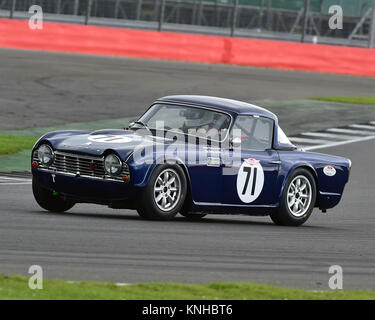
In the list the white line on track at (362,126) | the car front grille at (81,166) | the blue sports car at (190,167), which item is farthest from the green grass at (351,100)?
the car front grille at (81,166)

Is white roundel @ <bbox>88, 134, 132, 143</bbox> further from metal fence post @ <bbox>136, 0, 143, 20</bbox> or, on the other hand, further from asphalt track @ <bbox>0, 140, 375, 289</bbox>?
metal fence post @ <bbox>136, 0, 143, 20</bbox>

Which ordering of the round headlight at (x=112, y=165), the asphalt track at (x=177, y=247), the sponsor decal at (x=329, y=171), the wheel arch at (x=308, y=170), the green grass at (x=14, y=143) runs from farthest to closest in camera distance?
1. the green grass at (x=14, y=143)
2. the sponsor decal at (x=329, y=171)
3. the wheel arch at (x=308, y=170)
4. the round headlight at (x=112, y=165)
5. the asphalt track at (x=177, y=247)

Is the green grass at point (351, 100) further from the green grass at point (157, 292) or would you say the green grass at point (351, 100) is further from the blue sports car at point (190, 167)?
the green grass at point (157, 292)

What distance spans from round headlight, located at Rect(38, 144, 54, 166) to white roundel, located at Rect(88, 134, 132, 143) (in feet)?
1.39

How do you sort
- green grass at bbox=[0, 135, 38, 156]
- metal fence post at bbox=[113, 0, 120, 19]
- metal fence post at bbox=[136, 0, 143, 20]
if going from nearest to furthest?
green grass at bbox=[0, 135, 38, 156] → metal fence post at bbox=[113, 0, 120, 19] → metal fence post at bbox=[136, 0, 143, 20]

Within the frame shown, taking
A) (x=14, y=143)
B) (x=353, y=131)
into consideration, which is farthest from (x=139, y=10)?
(x=14, y=143)

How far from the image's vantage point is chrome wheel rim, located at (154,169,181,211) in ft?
38.3

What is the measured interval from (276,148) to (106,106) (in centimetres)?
1218

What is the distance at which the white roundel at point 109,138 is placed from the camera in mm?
11797

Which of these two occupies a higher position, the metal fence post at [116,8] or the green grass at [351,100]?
the metal fence post at [116,8]

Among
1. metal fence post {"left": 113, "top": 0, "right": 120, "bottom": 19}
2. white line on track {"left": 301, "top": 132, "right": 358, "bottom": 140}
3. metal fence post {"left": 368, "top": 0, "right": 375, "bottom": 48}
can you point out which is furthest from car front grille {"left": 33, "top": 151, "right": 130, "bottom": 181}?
metal fence post {"left": 368, "top": 0, "right": 375, "bottom": 48}

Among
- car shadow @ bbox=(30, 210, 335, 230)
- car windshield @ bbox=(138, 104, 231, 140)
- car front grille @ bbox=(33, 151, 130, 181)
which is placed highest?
car windshield @ bbox=(138, 104, 231, 140)

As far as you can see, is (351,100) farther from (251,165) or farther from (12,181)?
(251,165)

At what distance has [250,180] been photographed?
12.6m
